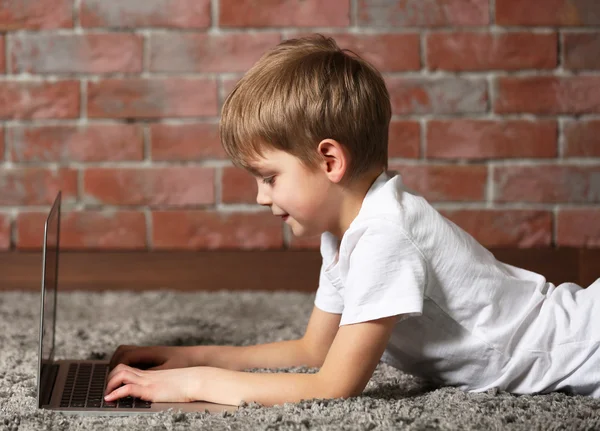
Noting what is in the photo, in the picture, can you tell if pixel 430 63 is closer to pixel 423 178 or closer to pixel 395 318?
pixel 423 178

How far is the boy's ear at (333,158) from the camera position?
1035 millimetres

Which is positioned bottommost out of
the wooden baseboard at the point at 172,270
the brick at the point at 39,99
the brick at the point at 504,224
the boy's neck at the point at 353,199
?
the wooden baseboard at the point at 172,270

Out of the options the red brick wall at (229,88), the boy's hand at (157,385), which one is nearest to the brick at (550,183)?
the red brick wall at (229,88)

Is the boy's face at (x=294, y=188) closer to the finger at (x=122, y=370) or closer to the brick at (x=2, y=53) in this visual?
the finger at (x=122, y=370)

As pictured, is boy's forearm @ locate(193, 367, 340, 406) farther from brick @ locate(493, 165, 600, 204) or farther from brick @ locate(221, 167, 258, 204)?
brick @ locate(493, 165, 600, 204)

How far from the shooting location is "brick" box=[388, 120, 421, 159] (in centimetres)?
182

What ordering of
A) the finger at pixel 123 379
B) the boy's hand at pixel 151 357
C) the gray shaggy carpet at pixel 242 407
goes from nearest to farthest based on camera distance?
the gray shaggy carpet at pixel 242 407, the finger at pixel 123 379, the boy's hand at pixel 151 357

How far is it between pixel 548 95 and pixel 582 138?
12 centimetres

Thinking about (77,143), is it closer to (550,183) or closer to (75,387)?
(75,387)

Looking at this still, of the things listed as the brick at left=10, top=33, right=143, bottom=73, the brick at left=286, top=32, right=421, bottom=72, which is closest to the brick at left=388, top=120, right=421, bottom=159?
the brick at left=286, top=32, right=421, bottom=72

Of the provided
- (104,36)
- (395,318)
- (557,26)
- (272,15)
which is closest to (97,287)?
(104,36)

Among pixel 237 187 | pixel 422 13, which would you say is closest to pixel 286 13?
pixel 422 13

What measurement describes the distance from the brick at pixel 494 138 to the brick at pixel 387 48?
146 millimetres

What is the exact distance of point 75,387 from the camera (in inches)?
43.0
